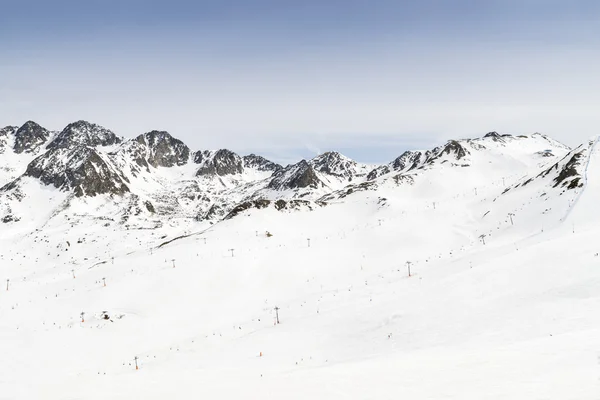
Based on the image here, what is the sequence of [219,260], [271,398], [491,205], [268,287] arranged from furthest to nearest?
[491,205] → [219,260] → [268,287] → [271,398]

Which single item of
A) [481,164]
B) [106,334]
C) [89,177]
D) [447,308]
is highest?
[89,177]

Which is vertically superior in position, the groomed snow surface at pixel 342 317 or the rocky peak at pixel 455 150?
the rocky peak at pixel 455 150

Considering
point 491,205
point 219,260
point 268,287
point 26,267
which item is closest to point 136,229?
point 26,267

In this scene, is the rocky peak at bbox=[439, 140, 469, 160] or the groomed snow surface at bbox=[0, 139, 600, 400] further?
the rocky peak at bbox=[439, 140, 469, 160]

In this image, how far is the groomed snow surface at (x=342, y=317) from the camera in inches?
564

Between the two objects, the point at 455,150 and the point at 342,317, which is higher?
the point at 455,150

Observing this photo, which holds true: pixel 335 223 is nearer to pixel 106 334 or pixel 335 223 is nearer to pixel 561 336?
pixel 106 334

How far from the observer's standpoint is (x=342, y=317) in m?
30.2

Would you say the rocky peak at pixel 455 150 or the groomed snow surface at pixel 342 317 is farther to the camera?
the rocky peak at pixel 455 150

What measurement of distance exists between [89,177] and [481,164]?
188 m

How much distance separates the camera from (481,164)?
514ft

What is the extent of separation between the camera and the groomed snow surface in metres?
14.3

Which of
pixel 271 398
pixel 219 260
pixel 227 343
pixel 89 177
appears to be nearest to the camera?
pixel 271 398

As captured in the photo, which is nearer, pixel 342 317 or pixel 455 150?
pixel 342 317
